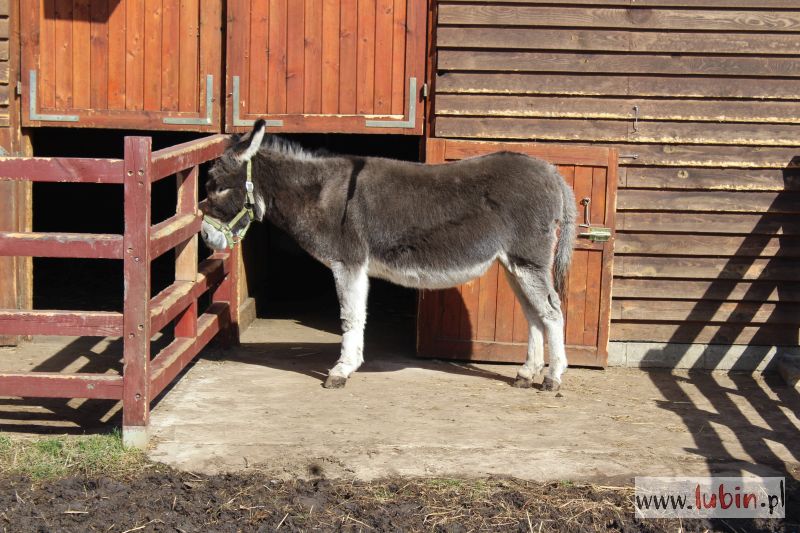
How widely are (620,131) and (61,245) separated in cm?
470

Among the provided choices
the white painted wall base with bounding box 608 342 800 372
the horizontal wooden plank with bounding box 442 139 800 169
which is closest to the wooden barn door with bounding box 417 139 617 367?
the horizontal wooden plank with bounding box 442 139 800 169

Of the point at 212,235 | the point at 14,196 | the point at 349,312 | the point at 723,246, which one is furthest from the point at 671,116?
the point at 14,196

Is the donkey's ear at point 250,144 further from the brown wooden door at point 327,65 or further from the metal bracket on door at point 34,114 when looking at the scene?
the metal bracket on door at point 34,114

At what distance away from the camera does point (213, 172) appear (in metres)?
7.59

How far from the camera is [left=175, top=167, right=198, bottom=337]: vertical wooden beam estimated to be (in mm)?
7219

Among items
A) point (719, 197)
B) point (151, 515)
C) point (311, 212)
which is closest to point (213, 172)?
point (311, 212)

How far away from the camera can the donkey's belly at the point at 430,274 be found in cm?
756

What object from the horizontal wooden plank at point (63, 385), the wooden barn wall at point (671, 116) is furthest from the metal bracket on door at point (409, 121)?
the horizontal wooden plank at point (63, 385)

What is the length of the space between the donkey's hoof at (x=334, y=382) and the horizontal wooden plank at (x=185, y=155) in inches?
73.4

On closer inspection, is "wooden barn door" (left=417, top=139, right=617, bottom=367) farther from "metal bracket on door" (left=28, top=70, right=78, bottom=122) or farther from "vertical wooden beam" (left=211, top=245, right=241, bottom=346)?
"metal bracket on door" (left=28, top=70, right=78, bottom=122)

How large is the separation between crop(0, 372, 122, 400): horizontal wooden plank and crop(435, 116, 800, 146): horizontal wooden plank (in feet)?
12.5

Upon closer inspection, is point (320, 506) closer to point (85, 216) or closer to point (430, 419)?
point (430, 419)

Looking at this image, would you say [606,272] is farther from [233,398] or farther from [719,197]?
[233,398]

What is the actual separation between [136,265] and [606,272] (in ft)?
13.4
